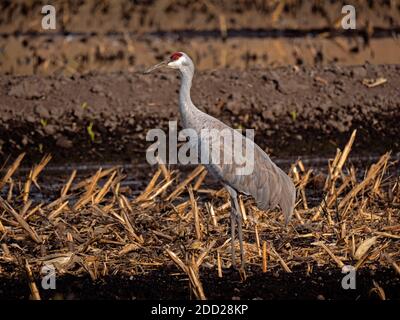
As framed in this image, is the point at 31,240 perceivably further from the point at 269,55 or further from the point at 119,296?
the point at 269,55

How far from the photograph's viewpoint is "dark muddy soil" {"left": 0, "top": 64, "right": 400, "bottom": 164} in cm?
1067

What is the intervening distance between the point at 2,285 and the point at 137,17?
346 inches

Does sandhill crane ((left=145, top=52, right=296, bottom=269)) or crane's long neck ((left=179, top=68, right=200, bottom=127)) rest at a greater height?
crane's long neck ((left=179, top=68, right=200, bottom=127))

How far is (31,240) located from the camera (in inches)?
282

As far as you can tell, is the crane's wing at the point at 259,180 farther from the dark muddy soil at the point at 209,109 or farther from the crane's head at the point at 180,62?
the dark muddy soil at the point at 209,109

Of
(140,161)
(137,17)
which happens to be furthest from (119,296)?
(137,17)

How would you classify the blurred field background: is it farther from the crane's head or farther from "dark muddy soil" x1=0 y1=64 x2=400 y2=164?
the crane's head

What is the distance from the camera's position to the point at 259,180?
7031 mm

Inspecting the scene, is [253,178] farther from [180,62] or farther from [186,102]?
[180,62]

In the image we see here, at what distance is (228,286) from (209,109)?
5.27m

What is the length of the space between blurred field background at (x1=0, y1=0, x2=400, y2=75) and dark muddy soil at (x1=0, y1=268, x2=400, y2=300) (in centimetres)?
641

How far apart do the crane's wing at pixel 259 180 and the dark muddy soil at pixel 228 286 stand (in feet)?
2.39

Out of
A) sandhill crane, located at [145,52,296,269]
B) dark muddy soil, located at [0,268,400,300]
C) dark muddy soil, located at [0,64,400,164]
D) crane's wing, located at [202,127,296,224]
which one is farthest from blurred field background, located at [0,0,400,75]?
dark muddy soil, located at [0,268,400,300]

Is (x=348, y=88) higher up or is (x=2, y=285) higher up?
(x=348, y=88)
